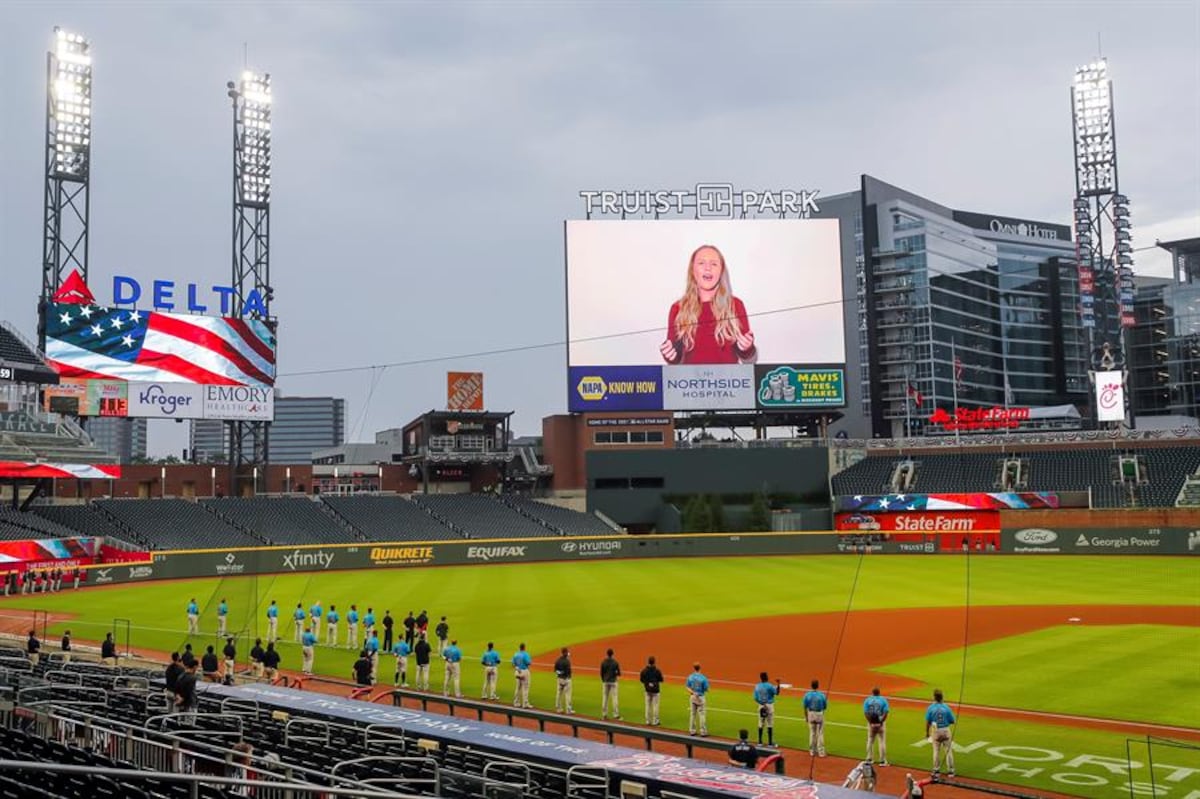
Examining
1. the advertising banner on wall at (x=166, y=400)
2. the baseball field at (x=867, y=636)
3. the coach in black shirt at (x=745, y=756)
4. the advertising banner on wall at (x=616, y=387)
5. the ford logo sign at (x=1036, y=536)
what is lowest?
the baseball field at (x=867, y=636)

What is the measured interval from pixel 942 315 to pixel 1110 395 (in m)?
47.8

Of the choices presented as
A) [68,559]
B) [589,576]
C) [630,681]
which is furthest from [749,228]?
[630,681]

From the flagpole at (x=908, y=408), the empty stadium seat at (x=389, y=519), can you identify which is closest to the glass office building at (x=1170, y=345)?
the flagpole at (x=908, y=408)

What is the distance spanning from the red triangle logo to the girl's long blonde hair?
4015 cm

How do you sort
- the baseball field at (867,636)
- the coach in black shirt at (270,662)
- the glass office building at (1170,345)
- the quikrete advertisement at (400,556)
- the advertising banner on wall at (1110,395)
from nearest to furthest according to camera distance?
the baseball field at (867,636) < the coach in black shirt at (270,662) < the quikrete advertisement at (400,556) < the advertising banner on wall at (1110,395) < the glass office building at (1170,345)

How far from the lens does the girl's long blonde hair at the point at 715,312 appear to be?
251 ft

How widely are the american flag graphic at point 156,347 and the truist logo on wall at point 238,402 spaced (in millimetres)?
462

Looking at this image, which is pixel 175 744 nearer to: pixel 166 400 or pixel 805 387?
pixel 166 400

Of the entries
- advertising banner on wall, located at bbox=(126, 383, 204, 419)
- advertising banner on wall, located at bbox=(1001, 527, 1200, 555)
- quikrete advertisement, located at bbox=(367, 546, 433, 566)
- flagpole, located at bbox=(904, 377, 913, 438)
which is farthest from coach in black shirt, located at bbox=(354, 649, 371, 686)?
flagpole, located at bbox=(904, 377, 913, 438)

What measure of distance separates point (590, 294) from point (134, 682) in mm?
60085

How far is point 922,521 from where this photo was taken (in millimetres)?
70375

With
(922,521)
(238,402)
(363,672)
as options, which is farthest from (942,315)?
(363,672)

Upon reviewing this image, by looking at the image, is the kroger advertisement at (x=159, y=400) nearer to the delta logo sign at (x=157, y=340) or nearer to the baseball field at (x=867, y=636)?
the delta logo sign at (x=157, y=340)

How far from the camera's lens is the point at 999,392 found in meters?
→ 134
